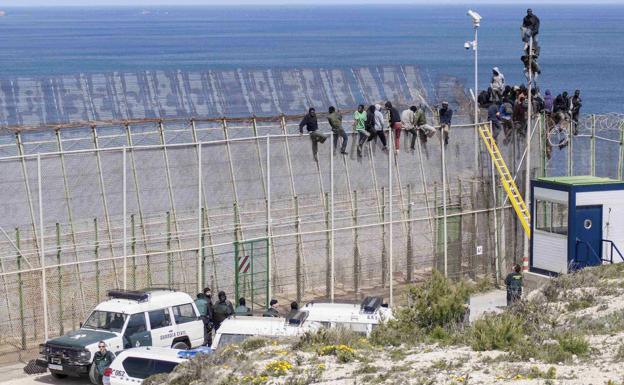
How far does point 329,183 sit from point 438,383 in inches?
623

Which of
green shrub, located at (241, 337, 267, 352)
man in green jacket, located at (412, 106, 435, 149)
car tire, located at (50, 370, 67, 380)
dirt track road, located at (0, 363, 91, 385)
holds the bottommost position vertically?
dirt track road, located at (0, 363, 91, 385)

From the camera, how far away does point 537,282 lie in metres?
29.8

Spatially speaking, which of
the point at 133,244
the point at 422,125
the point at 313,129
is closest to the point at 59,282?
the point at 133,244

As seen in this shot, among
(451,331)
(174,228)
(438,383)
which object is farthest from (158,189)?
(438,383)

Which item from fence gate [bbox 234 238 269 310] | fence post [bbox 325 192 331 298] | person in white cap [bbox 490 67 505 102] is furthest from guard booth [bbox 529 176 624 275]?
fence gate [bbox 234 238 269 310]

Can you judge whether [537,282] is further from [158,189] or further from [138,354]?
[138,354]

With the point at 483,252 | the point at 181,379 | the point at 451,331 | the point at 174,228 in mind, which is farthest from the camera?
the point at 483,252

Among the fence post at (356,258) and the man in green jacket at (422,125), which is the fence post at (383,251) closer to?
the fence post at (356,258)

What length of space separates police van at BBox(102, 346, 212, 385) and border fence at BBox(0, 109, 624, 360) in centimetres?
543

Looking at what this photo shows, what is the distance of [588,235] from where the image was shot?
1158 inches

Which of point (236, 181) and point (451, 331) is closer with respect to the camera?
point (451, 331)

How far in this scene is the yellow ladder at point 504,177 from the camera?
114ft

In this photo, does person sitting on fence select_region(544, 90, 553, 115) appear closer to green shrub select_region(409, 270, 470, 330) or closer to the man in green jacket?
the man in green jacket

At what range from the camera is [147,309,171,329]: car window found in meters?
23.8
